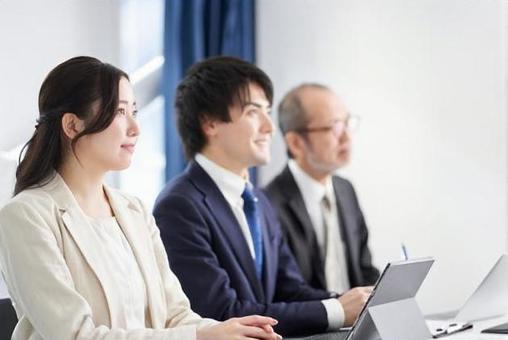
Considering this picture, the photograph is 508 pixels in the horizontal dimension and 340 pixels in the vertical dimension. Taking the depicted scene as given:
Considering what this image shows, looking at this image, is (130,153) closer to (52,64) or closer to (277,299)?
(277,299)

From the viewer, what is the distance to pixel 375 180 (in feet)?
14.1

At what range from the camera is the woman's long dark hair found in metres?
1.97

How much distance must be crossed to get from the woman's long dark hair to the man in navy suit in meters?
0.66

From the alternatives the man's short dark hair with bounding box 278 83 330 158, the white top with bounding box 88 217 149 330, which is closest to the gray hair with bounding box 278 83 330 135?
the man's short dark hair with bounding box 278 83 330 158

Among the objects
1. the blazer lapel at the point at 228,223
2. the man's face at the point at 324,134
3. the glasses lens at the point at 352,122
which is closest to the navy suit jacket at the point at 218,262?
the blazer lapel at the point at 228,223

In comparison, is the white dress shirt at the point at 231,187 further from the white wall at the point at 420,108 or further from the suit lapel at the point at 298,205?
the white wall at the point at 420,108

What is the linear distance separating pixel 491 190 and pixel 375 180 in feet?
1.90

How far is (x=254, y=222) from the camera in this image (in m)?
2.82

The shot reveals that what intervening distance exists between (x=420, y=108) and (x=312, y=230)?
103cm

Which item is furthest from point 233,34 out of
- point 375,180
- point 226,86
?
point 226,86

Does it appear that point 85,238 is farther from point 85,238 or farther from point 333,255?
point 333,255

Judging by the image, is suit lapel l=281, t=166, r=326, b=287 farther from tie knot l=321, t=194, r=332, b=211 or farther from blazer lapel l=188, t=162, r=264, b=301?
blazer lapel l=188, t=162, r=264, b=301

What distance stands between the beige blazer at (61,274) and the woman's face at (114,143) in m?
0.08

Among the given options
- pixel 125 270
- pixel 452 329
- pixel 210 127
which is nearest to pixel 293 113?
pixel 210 127
